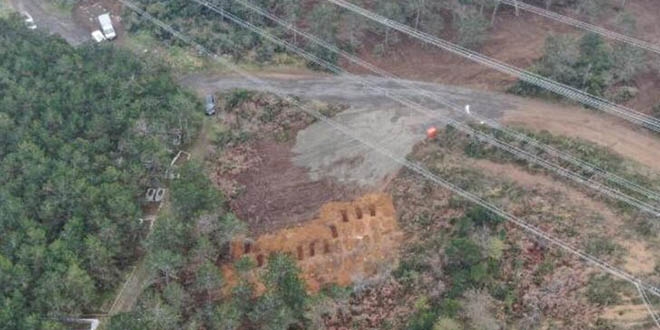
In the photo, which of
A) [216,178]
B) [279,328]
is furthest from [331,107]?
[279,328]

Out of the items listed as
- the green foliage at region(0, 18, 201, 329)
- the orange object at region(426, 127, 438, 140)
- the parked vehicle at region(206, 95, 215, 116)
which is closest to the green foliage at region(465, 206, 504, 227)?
the orange object at region(426, 127, 438, 140)

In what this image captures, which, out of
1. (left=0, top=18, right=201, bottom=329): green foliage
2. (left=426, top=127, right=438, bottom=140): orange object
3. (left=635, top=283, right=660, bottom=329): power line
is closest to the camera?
(left=635, top=283, right=660, bottom=329): power line

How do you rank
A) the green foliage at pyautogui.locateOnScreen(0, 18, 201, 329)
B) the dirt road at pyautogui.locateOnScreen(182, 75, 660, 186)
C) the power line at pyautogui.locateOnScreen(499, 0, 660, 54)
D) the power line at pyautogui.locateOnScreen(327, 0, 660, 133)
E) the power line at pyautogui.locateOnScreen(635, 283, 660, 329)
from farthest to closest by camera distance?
1. the power line at pyautogui.locateOnScreen(499, 0, 660, 54)
2. the power line at pyautogui.locateOnScreen(327, 0, 660, 133)
3. the dirt road at pyautogui.locateOnScreen(182, 75, 660, 186)
4. the green foliage at pyautogui.locateOnScreen(0, 18, 201, 329)
5. the power line at pyautogui.locateOnScreen(635, 283, 660, 329)

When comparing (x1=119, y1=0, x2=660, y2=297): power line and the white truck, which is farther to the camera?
the white truck

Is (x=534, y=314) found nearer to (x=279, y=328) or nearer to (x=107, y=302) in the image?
(x=279, y=328)

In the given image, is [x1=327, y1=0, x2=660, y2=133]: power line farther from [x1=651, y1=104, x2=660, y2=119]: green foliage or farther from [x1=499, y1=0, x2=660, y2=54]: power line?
[x1=499, y1=0, x2=660, y2=54]: power line

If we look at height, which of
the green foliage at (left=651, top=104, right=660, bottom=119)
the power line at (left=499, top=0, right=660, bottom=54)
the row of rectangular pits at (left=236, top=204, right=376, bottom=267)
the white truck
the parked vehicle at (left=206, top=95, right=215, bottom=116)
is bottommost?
the row of rectangular pits at (left=236, top=204, right=376, bottom=267)
